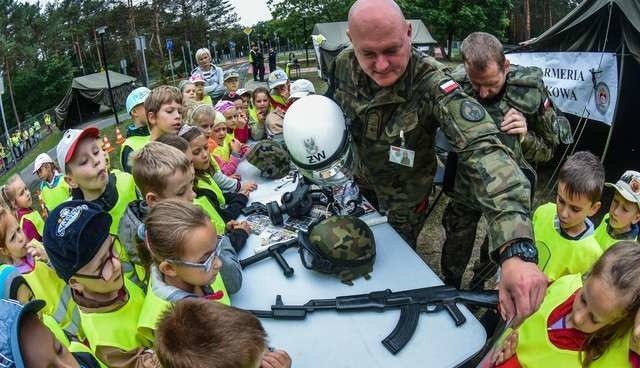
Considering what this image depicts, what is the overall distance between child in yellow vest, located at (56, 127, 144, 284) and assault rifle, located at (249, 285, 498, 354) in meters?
1.27

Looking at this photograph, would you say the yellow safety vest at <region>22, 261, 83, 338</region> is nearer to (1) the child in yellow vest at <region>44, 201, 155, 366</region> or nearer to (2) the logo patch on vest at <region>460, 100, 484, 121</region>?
(1) the child in yellow vest at <region>44, 201, 155, 366</region>

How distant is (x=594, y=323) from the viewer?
1.38 m

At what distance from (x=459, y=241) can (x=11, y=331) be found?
2.62 metres

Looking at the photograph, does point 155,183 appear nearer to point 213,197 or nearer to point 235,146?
point 213,197

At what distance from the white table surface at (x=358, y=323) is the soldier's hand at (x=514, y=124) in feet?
2.95

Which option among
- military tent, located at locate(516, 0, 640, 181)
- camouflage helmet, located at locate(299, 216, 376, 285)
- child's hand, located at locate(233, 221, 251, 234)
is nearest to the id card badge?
camouflage helmet, located at locate(299, 216, 376, 285)

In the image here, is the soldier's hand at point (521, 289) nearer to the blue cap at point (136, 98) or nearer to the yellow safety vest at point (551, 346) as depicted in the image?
the yellow safety vest at point (551, 346)

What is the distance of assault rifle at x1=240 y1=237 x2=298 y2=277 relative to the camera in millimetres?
2250

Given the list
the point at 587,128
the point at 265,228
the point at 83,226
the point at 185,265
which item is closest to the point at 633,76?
the point at 587,128

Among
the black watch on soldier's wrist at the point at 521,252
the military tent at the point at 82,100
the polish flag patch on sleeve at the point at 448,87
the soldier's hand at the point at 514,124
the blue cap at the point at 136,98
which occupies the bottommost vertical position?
the military tent at the point at 82,100

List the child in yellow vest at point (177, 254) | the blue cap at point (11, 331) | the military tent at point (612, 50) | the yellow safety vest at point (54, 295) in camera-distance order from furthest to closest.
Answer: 1. the military tent at point (612, 50)
2. the yellow safety vest at point (54, 295)
3. the child in yellow vest at point (177, 254)
4. the blue cap at point (11, 331)

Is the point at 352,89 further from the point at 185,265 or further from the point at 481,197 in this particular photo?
the point at 185,265

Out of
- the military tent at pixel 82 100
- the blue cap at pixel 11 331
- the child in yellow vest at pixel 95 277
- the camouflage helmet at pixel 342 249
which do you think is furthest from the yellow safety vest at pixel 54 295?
the military tent at pixel 82 100

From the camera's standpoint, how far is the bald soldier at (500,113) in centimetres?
252
